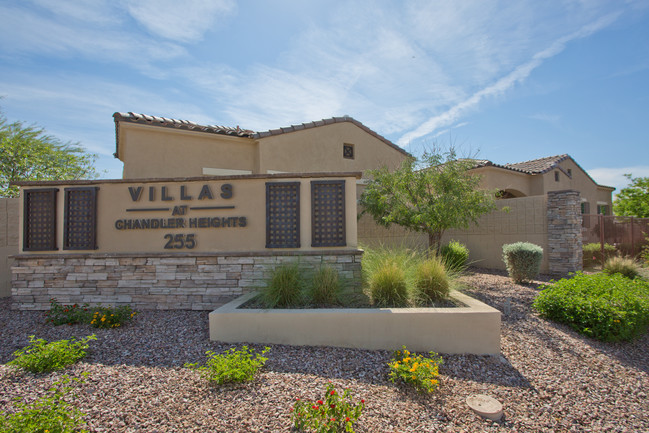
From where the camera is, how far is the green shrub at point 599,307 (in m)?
5.06

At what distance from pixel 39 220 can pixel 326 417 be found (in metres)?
6.60

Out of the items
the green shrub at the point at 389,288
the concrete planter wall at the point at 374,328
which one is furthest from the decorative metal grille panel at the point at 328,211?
the concrete planter wall at the point at 374,328

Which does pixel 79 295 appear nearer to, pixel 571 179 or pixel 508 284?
pixel 508 284

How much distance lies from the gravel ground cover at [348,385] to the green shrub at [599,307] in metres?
0.24

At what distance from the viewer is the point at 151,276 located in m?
6.30

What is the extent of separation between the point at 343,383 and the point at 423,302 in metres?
2.07

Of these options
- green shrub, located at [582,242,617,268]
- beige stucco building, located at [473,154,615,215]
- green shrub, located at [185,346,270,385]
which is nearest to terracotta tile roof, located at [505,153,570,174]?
beige stucco building, located at [473,154,615,215]

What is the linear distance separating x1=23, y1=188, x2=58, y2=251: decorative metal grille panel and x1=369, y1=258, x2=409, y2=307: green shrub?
230 inches

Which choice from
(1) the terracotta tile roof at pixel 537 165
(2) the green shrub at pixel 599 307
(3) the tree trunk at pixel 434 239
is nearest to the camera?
(2) the green shrub at pixel 599 307

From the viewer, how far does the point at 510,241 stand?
1045cm

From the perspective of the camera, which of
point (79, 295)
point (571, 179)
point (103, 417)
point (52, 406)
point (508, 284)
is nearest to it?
point (52, 406)

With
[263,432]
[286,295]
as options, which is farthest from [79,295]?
[263,432]

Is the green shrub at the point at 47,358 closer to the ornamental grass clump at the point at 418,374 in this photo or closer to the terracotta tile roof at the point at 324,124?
the ornamental grass clump at the point at 418,374

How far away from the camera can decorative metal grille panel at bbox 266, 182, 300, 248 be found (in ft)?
20.5
